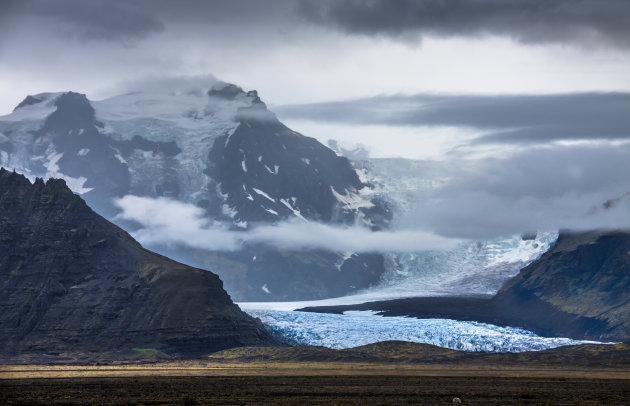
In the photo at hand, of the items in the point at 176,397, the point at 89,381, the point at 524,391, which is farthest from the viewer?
the point at 89,381

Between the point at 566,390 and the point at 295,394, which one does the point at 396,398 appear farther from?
the point at 566,390

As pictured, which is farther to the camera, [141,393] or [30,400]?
[141,393]

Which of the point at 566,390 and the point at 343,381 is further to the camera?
the point at 343,381

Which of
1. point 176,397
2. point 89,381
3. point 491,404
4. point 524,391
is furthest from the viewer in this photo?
point 89,381

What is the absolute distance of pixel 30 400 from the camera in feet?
476

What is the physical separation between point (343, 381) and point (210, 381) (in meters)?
24.2

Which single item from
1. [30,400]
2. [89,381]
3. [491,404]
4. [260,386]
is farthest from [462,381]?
[30,400]

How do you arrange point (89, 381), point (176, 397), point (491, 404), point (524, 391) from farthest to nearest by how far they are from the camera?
1. point (89, 381)
2. point (524, 391)
3. point (176, 397)
4. point (491, 404)

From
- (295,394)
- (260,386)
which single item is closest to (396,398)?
(295,394)

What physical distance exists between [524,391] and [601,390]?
1315 centimetres

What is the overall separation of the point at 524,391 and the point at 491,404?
28005 mm

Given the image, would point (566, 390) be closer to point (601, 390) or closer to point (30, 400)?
point (601, 390)

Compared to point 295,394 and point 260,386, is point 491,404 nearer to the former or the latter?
point 295,394

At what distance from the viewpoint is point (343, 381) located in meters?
191
